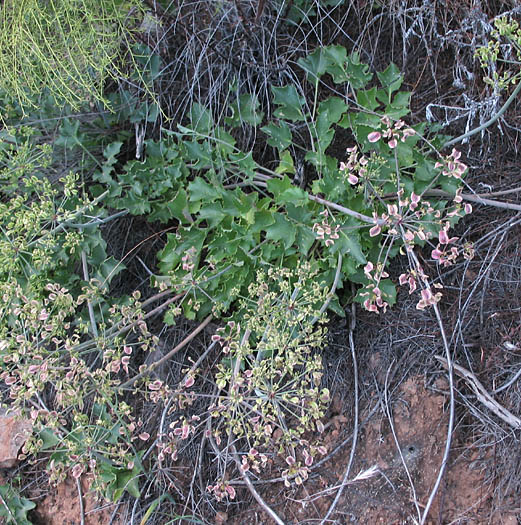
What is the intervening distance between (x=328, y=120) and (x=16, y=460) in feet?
7.09

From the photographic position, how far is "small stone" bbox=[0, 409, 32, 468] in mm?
2662

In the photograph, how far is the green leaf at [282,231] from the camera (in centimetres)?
215

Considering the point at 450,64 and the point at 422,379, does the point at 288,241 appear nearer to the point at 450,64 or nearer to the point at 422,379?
the point at 422,379

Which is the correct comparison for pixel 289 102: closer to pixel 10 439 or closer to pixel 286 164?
pixel 286 164

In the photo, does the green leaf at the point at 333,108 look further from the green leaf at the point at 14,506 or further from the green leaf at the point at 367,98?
the green leaf at the point at 14,506

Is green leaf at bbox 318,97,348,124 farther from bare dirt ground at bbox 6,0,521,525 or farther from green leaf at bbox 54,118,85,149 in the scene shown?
green leaf at bbox 54,118,85,149

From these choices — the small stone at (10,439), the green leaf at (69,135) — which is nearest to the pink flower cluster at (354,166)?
the green leaf at (69,135)

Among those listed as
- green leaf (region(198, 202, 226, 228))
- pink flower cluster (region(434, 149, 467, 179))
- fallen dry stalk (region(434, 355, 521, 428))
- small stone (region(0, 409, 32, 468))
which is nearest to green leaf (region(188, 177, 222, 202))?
green leaf (region(198, 202, 226, 228))

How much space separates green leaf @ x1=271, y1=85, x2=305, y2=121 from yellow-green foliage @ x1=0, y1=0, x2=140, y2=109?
2.31 feet

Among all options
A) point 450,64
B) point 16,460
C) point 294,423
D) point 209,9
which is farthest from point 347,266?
point 16,460

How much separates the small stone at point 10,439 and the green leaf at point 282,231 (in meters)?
1.54

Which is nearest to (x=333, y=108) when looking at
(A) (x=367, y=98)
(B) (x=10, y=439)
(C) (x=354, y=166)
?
(A) (x=367, y=98)

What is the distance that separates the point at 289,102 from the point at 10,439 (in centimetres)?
206

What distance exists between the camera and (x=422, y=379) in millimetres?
2316
